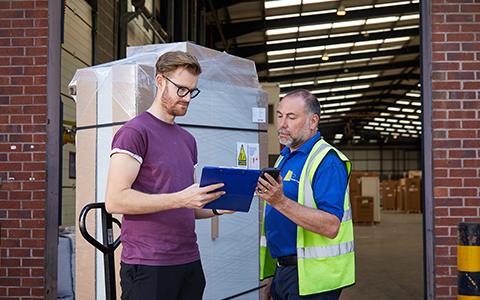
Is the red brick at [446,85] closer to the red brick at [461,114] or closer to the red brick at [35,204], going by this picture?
the red brick at [461,114]

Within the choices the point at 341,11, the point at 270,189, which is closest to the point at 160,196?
the point at 270,189

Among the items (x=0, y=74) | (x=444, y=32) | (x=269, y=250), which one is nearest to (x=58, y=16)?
(x=0, y=74)

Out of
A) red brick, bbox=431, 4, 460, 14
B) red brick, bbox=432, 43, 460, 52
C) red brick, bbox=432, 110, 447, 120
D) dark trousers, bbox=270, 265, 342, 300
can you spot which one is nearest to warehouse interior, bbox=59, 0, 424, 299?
red brick, bbox=432, 110, 447, 120

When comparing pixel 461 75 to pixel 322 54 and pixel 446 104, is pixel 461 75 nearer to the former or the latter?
pixel 446 104

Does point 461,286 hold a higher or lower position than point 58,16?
lower

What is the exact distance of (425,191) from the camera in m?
3.79

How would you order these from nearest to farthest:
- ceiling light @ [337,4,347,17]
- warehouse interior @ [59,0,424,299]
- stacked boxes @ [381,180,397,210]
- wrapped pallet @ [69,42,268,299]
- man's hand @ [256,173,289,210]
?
man's hand @ [256,173,289,210]
wrapped pallet @ [69,42,268,299]
warehouse interior @ [59,0,424,299]
ceiling light @ [337,4,347,17]
stacked boxes @ [381,180,397,210]

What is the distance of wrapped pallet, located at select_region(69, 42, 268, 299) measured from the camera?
13.1 ft

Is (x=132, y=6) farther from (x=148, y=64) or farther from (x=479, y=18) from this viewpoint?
(x=479, y=18)

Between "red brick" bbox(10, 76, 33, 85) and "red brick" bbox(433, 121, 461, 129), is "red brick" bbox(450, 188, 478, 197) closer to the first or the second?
"red brick" bbox(433, 121, 461, 129)

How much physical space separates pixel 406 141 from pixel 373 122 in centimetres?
538

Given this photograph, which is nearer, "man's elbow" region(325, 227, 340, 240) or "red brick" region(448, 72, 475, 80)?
"man's elbow" region(325, 227, 340, 240)

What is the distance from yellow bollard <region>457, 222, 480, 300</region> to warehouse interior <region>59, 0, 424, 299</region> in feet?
13.5

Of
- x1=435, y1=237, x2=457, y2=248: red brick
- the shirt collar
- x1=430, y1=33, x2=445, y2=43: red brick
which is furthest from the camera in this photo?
x1=430, y1=33, x2=445, y2=43: red brick
